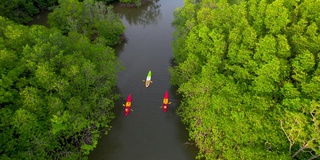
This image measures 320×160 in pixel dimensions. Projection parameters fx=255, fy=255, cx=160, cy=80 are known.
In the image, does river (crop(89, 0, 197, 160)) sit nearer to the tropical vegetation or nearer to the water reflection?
the water reflection

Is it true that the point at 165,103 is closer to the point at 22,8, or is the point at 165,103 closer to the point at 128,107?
the point at 128,107

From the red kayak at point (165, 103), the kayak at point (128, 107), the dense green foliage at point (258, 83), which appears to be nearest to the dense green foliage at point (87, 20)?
the kayak at point (128, 107)

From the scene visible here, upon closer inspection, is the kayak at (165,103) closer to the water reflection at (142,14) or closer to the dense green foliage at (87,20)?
the dense green foliage at (87,20)

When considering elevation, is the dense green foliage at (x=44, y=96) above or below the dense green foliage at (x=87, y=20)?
below

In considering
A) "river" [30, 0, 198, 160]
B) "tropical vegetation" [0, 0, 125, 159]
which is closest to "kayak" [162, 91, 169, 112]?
"river" [30, 0, 198, 160]

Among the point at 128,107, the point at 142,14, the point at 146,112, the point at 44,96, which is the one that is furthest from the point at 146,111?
the point at 142,14

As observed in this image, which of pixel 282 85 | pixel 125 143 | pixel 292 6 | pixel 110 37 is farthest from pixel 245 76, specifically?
pixel 110 37
